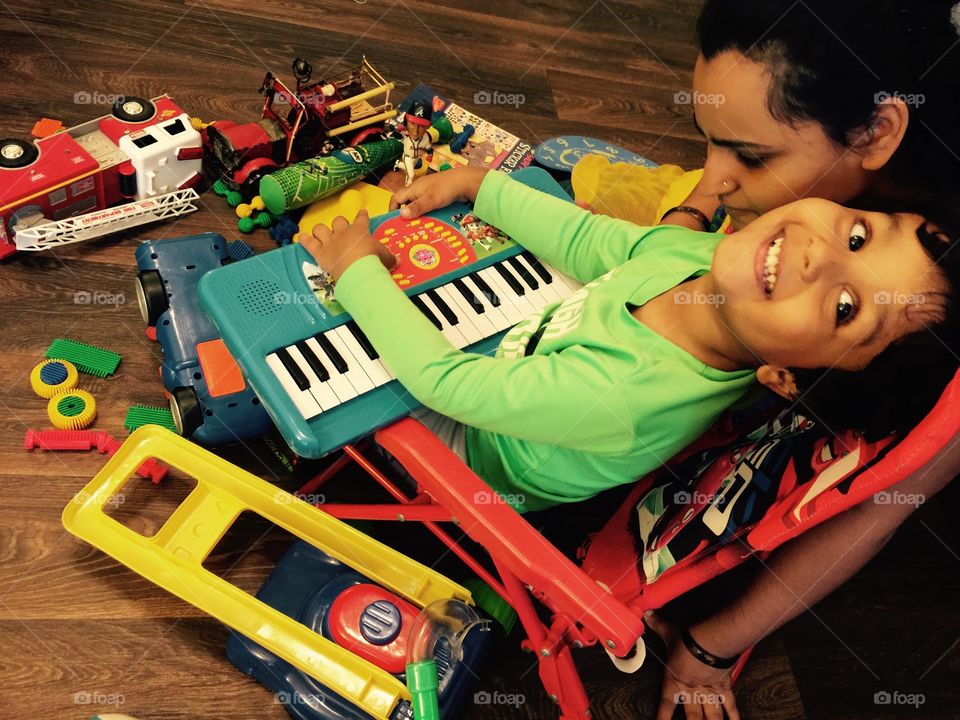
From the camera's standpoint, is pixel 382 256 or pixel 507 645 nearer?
pixel 382 256

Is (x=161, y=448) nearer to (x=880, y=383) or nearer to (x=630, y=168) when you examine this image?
(x=880, y=383)

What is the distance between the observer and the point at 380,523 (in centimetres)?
188

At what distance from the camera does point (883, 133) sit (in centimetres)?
124

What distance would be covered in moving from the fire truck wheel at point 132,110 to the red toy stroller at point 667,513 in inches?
45.8

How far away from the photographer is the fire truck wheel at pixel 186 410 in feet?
5.51

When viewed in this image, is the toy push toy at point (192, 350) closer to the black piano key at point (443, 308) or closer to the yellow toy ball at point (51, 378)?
the yellow toy ball at point (51, 378)

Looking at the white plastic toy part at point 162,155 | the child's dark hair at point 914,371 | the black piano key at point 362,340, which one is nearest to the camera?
the child's dark hair at point 914,371

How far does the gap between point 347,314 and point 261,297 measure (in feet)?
0.50

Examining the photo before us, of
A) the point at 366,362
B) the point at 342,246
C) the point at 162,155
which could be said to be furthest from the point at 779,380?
the point at 162,155

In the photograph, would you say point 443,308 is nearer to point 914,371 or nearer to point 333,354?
point 333,354

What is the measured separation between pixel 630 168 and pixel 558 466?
126 cm

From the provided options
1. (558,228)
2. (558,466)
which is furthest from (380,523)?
(558,228)

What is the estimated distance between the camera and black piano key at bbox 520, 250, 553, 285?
162 centimetres

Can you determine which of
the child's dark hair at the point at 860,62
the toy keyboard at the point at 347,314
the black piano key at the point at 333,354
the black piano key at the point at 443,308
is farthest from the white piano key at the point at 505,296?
the child's dark hair at the point at 860,62
